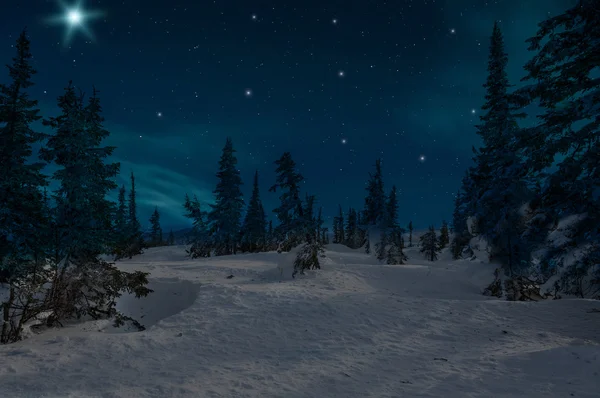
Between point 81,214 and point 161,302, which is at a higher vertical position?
point 81,214

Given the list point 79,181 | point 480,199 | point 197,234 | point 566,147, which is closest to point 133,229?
point 197,234

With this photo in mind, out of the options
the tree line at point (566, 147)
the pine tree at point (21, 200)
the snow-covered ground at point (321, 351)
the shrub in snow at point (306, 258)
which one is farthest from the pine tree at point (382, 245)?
the pine tree at point (21, 200)

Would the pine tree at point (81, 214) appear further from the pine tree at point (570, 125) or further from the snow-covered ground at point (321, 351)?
the pine tree at point (570, 125)

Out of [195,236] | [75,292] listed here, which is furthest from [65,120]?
[195,236]

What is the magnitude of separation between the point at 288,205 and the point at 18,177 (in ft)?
52.3

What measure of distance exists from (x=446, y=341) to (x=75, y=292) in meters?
12.1

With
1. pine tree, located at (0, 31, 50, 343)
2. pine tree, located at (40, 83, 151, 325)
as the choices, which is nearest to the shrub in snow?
pine tree, located at (40, 83, 151, 325)

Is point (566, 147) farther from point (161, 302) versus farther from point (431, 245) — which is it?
point (431, 245)

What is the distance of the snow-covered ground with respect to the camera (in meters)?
5.91

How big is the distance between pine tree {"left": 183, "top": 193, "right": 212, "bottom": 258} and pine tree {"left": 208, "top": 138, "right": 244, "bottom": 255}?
1228 mm

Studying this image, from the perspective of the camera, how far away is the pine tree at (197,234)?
41.1 metres

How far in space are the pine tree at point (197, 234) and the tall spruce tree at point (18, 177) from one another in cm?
2891

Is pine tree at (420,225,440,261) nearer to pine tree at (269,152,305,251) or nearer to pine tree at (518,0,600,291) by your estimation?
pine tree at (269,152,305,251)

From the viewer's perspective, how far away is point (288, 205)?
81.4 feet
